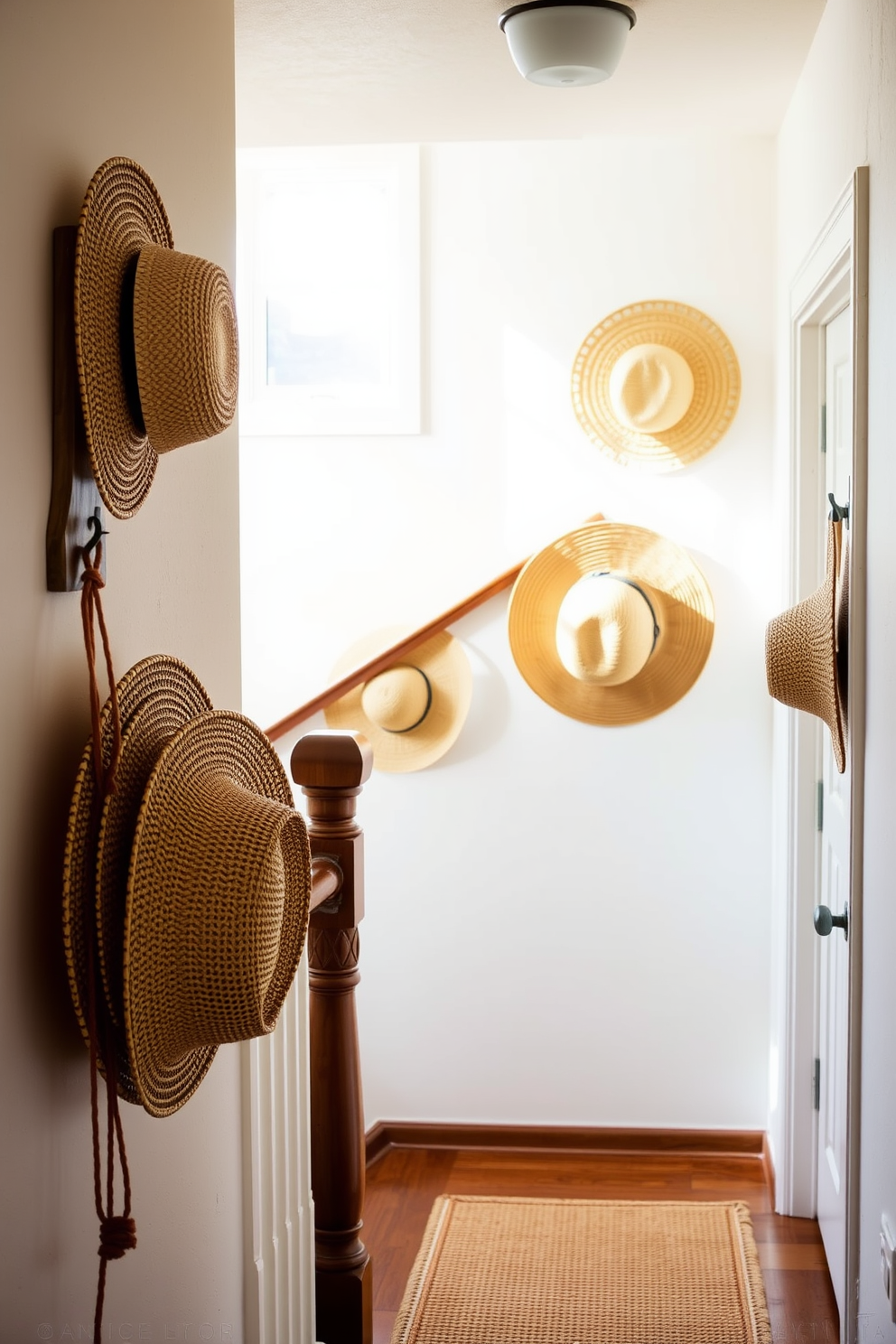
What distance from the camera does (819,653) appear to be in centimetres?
187

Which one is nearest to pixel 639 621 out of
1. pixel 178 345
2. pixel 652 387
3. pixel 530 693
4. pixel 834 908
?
pixel 530 693

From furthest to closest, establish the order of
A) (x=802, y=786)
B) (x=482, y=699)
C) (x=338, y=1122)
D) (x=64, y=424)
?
(x=482, y=699), (x=802, y=786), (x=338, y=1122), (x=64, y=424)

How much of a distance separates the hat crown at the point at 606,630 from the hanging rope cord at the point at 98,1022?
6.58ft

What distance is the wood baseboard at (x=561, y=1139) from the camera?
3.30m

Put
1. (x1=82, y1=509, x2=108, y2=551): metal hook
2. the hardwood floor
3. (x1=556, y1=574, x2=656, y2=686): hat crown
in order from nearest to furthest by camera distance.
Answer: (x1=82, y1=509, x2=108, y2=551): metal hook → the hardwood floor → (x1=556, y1=574, x2=656, y2=686): hat crown

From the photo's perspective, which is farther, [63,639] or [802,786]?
[802,786]

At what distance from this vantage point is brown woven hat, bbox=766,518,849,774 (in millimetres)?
1840

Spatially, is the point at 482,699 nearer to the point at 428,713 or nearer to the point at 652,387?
the point at 428,713

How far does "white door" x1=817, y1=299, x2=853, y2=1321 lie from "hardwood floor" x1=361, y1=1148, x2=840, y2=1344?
0.08m

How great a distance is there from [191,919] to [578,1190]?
2.27m

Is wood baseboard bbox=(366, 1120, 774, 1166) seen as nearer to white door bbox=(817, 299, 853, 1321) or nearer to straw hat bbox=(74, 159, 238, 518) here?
white door bbox=(817, 299, 853, 1321)

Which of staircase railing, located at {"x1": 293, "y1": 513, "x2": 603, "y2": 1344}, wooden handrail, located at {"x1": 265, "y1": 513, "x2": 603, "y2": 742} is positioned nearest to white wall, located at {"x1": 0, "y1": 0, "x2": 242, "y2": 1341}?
staircase railing, located at {"x1": 293, "y1": 513, "x2": 603, "y2": 1344}

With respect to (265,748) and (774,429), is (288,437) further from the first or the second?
(265,748)

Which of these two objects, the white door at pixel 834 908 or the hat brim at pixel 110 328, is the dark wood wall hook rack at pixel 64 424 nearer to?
the hat brim at pixel 110 328
